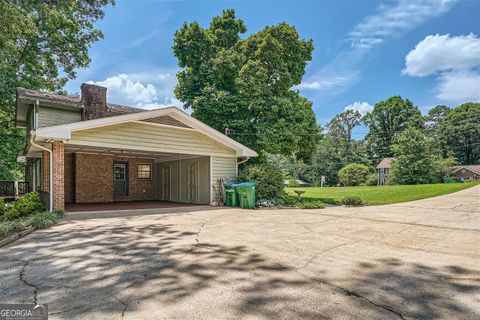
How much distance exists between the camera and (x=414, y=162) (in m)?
30.2

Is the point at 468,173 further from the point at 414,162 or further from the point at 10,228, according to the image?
the point at 10,228

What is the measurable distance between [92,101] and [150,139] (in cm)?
488

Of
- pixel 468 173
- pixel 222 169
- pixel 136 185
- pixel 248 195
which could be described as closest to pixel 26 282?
pixel 248 195

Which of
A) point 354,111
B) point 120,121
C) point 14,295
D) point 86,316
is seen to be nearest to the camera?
point 86,316

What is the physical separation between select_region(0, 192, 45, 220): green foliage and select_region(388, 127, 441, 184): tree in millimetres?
32259

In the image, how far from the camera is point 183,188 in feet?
47.2

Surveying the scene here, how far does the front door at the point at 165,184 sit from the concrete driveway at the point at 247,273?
9.17m

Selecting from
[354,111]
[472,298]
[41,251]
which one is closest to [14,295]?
[41,251]

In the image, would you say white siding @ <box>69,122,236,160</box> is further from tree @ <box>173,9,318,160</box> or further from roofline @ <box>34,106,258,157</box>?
tree @ <box>173,9,318,160</box>

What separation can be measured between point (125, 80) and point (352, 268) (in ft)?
60.7

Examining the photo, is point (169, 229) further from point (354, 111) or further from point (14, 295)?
point (354, 111)

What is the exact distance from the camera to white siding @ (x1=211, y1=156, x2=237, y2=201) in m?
12.5

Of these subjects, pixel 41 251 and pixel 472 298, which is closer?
pixel 472 298

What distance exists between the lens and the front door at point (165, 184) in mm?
15688
